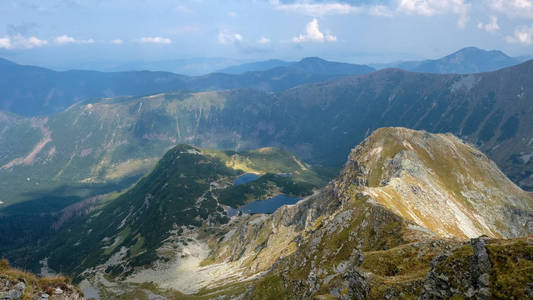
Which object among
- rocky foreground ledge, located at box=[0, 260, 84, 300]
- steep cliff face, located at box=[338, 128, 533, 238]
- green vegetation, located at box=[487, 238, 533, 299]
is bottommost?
steep cliff face, located at box=[338, 128, 533, 238]

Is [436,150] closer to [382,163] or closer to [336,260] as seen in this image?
[382,163]

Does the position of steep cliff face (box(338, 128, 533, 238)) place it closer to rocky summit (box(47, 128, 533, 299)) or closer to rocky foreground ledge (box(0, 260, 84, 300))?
rocky summit (box(47, 128, 533, 299))

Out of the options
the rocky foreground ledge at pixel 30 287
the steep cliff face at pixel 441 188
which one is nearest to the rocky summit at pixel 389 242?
the steep cliff face at pixel 441 188

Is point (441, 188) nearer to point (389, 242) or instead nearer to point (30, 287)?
point (389, 242)

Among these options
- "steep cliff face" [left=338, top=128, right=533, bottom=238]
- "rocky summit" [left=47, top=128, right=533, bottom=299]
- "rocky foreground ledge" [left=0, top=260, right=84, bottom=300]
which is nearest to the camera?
"rocky summit" [left=47, top=128, right=533, bottom=299]

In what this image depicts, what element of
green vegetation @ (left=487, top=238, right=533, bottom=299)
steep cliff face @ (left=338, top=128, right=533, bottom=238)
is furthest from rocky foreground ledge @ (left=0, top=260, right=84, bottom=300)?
steep cliff face @ (left=338, top=128, right=533, bottom=238)
